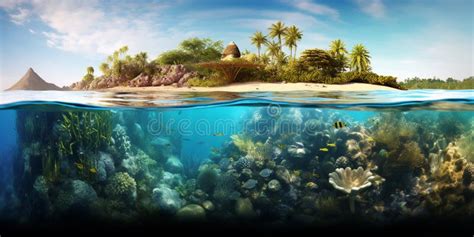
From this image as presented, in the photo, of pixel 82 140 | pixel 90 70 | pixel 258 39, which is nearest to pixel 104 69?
pixel 90 70

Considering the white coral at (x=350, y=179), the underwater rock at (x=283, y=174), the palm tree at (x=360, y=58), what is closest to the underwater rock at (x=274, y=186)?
the underwater rock at (x=283, y=174)

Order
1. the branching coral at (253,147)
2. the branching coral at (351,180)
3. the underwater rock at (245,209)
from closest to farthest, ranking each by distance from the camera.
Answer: the branching coral at (351,180), the underwater rock at (245,209), the branching coral at (253,147)

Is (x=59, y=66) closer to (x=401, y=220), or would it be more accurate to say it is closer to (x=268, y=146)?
(x=268, y=146)

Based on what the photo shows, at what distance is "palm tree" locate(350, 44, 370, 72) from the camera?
7.30 metres

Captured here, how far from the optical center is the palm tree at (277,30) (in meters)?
7.02

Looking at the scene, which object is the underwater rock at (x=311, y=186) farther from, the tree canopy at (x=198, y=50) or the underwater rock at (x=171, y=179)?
the tree canopy at (x=198, y=50)

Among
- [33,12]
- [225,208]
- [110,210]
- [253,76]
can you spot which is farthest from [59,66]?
[225,208]

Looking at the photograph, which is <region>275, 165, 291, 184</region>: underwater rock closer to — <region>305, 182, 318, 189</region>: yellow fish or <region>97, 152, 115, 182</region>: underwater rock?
<region>305, 182, 318, 189</region>: yellow fish

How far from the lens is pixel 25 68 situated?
7555 millimetres

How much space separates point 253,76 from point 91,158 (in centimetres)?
403

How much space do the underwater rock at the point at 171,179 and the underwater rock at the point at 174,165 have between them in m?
0.28

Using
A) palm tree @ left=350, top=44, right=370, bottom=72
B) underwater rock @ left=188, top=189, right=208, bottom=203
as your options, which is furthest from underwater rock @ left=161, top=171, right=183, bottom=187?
palm tree @ left=350, top=44, right=370, bottom=72

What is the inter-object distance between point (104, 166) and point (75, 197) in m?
0.84

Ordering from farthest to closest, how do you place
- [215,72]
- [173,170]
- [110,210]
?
[173,170] → [215,72] → [110,210]
